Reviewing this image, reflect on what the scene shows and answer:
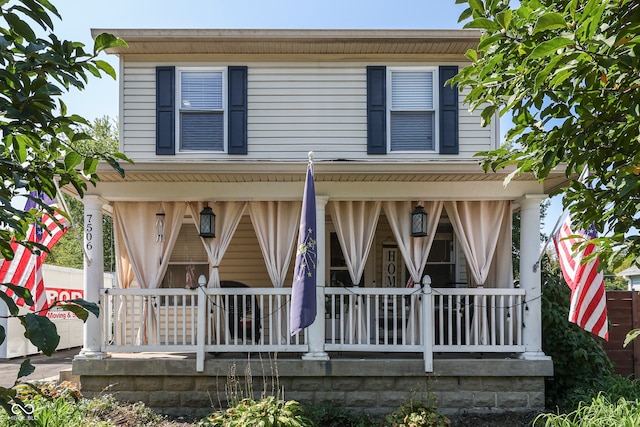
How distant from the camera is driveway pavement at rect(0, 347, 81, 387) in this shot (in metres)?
8.85

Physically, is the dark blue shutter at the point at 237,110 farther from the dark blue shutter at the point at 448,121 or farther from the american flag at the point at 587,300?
the american flag at the point at 587,300

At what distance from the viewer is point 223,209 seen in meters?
6.97

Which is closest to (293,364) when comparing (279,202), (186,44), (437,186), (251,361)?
(251,361)

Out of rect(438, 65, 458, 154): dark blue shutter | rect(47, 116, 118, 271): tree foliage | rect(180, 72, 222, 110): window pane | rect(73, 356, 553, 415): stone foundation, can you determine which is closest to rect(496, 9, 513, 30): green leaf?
rect(73, 356, 553, 415): stone foundation

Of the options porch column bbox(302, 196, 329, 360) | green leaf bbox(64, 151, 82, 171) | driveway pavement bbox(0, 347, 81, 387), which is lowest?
driveway pavement bbox(0, 347, 81, 387)

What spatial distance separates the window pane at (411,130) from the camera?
778cm

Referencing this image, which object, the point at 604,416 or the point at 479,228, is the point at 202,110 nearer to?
the point at 479,228

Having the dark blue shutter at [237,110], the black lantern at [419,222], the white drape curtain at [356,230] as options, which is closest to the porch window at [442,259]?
the black lantern at [419,222]

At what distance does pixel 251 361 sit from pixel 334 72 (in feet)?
14.9

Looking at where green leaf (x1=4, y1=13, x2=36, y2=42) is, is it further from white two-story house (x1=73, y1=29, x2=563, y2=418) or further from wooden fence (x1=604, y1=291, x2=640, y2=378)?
wooden fence (x1=604, y1=291, x2=640, y2=378)

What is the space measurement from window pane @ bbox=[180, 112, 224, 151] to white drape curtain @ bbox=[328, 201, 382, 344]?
221 cm

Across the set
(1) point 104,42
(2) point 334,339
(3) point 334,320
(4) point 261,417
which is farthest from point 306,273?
(1) point 104,42

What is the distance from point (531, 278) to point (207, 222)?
4.41m

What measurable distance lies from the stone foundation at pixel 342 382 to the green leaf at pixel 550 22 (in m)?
5.06
